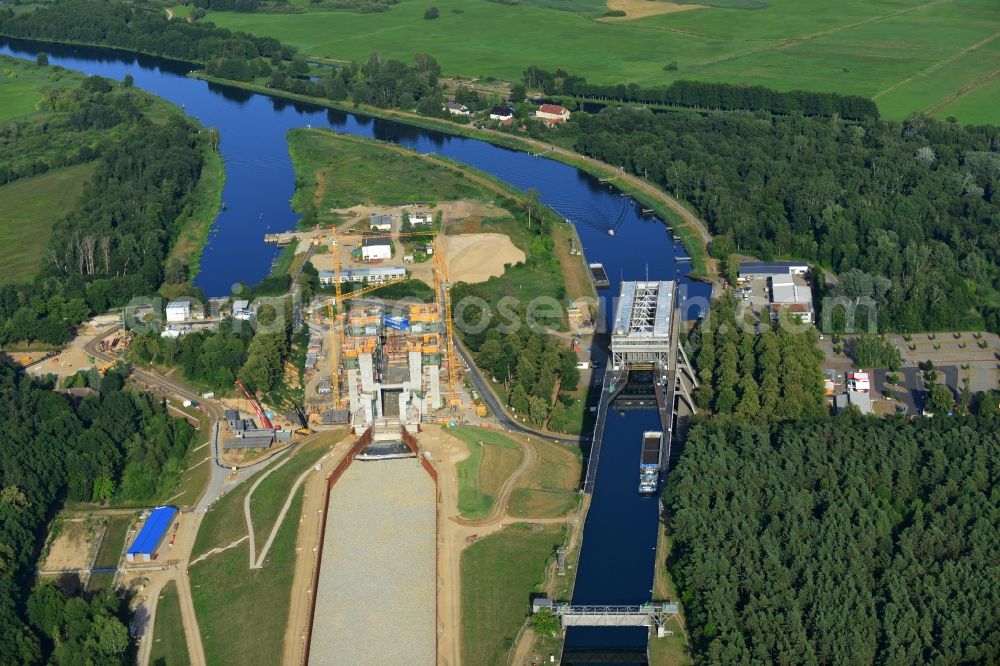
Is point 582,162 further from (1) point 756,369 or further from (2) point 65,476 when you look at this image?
(2) point 65,476

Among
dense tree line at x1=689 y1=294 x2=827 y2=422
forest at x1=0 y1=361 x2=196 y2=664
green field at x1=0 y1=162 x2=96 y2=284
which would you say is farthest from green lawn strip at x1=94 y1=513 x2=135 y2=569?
green field at x1=0 y1=162 x2=96 y2=284

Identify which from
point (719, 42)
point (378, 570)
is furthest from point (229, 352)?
point (719, 42)

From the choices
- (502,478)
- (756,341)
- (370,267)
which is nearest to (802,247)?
(756,341)

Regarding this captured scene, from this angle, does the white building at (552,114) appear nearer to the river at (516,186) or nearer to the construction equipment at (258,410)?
the river at (516,186)

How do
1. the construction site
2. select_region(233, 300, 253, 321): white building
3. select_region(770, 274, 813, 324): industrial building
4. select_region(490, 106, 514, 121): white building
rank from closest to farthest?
the construction site
select_region(770, 274, 813, 324): industrial building
select_region(233, 300, 253, 321): white building
select_region(490, 106, 514, 121): white building

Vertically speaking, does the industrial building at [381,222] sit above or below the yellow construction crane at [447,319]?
above

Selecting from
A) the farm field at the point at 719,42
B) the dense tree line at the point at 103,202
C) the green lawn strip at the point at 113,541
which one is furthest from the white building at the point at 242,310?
the farm field at the point at 719,42

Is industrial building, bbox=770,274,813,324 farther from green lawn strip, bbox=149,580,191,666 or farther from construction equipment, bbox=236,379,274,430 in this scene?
green lawn strip, bbox=149,580,191,666
